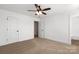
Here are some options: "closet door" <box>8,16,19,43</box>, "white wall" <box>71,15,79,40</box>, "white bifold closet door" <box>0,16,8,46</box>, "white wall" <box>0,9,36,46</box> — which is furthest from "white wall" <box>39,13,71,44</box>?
"white bifold closet door" <box>0,16,8,46</box>

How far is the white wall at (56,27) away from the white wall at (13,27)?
282 mm

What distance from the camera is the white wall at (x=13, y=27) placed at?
175cm

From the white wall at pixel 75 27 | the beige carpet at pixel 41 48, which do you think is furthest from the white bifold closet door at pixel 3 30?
the white wall at pixel 75 27

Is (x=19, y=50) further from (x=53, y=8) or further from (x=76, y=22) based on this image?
(x=76, y=22)

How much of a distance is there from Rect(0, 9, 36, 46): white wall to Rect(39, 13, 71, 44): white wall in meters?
0.28

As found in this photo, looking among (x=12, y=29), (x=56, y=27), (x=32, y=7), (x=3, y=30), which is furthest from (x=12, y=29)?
(x=56, y=27)

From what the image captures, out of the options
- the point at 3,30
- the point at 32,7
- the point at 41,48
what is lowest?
the point at 41,48

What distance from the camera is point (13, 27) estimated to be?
181cm

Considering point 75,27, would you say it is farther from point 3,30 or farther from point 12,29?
point 3,30

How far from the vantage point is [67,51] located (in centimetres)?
162

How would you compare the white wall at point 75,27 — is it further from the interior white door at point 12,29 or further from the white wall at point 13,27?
the interior white door at point 12,29

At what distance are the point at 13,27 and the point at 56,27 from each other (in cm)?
91

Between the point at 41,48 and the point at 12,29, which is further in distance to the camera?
the point at 12,29

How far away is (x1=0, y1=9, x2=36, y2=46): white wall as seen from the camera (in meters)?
1.75
